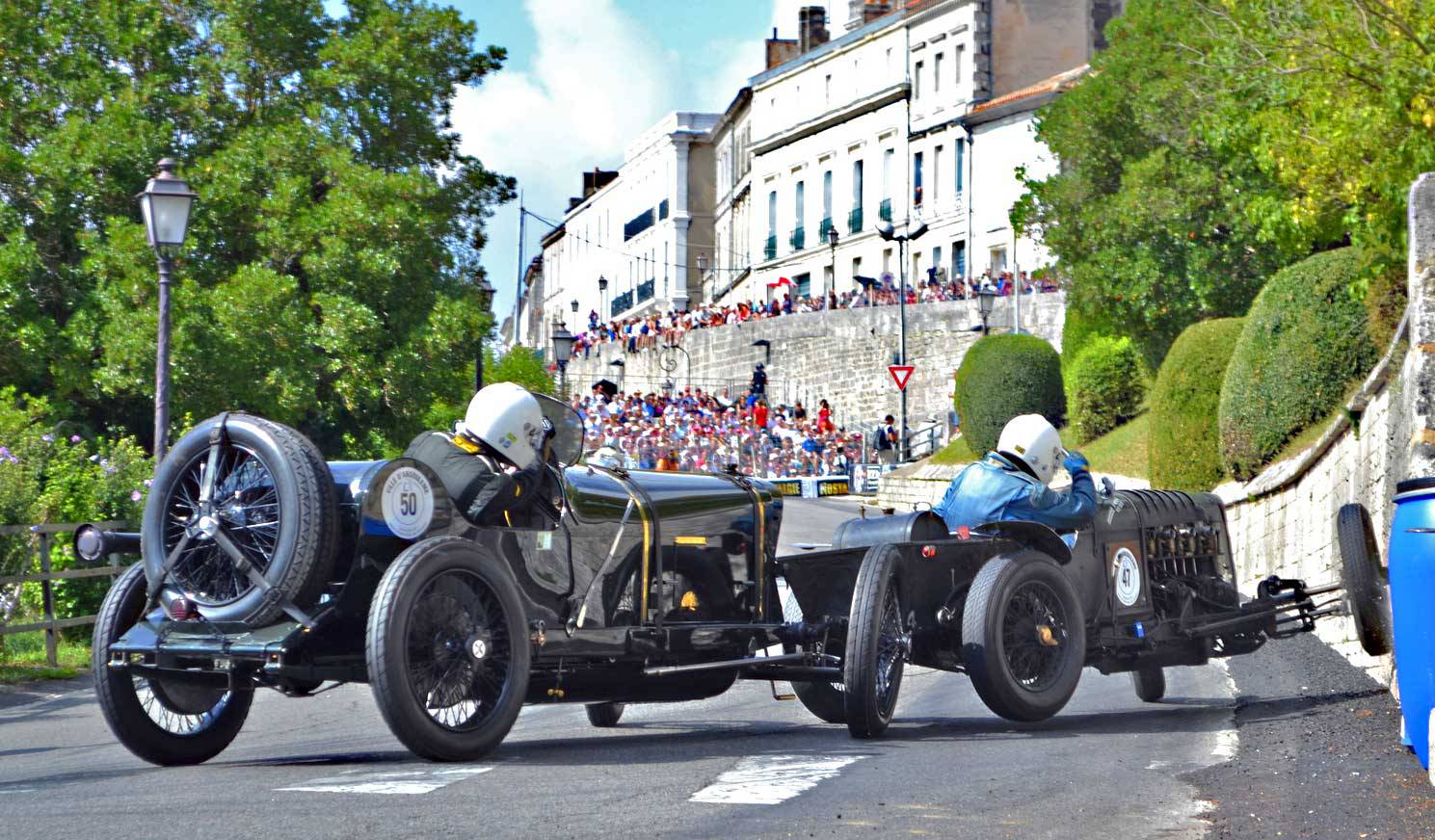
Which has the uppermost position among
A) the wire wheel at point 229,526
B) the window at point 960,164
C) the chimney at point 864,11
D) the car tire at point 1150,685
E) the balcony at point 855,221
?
the chimney at point 864,11

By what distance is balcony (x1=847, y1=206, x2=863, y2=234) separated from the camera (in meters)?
81.1

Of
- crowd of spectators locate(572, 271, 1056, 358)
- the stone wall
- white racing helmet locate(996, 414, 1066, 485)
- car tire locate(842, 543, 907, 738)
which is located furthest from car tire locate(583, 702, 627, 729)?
crowd of spectators locate(572, 271, 1056, 358)

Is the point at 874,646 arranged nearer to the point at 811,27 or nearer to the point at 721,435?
the point at 721,435

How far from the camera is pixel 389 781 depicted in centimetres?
770

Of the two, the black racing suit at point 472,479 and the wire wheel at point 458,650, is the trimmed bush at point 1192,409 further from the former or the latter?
the wire wheel at point 458,650

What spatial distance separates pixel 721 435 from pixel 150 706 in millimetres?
43066

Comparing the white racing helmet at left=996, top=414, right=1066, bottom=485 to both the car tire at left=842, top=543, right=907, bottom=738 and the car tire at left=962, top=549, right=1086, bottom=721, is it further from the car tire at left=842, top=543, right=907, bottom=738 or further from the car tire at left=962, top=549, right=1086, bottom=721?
the car tire at left=842, top=543, right=907, bottom=738

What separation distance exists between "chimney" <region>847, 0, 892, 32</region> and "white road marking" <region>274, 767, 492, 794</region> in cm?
7729

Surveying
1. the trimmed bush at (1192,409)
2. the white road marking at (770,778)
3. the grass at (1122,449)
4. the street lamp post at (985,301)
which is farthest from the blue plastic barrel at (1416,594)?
the street lamp post at (985,301)

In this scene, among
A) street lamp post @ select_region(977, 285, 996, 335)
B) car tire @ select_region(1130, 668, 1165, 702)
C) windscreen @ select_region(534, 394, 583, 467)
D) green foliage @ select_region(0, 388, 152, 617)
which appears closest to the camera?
windscreen @ select_region(534, 394, 583, 467)

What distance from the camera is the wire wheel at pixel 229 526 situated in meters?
8.44

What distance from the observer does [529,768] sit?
8.25 metres

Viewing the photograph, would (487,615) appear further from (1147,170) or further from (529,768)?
(1147,170)

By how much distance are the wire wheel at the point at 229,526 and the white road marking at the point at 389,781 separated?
3.24 feet
